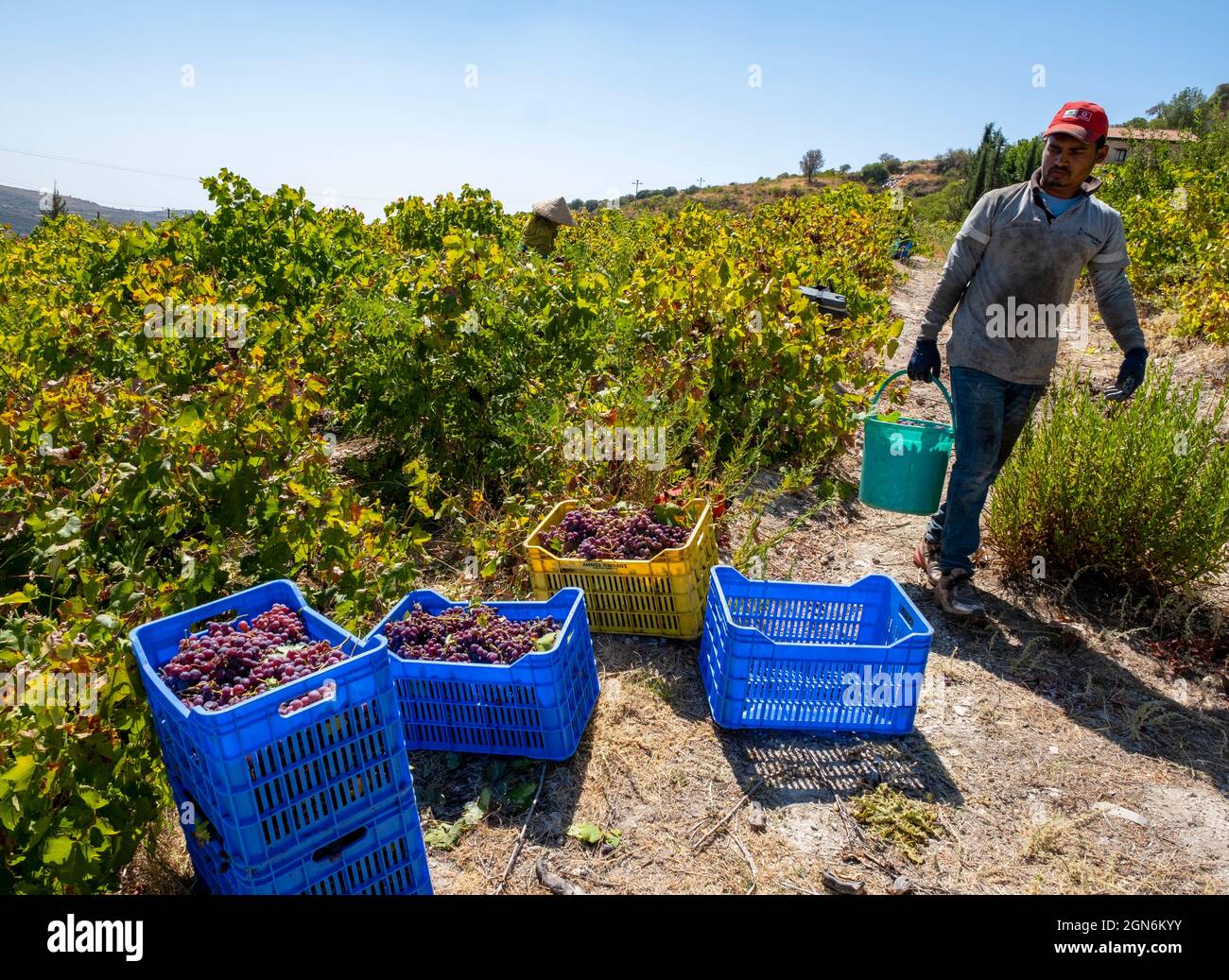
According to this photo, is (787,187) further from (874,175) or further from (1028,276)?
(1028,276)

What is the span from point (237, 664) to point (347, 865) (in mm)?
549

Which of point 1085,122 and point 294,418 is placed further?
point 294,418

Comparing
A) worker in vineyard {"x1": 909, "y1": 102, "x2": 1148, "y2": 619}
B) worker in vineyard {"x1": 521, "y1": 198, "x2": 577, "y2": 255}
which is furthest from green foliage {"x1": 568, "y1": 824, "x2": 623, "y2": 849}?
worker in vineyard {"x1": 521, "y1": 198, "x2": 577, "y2": 255}

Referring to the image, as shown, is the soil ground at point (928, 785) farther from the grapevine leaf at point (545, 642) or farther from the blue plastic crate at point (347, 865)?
the grapevine leaf at point (545, 642)

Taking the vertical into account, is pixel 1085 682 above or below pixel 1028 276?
below

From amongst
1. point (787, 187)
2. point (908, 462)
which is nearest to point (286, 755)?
point (908, 462)

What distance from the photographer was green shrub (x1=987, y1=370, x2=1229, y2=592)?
3352 mm

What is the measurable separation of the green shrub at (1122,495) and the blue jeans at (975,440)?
29 cm

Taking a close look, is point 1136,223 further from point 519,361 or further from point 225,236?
point 225,236

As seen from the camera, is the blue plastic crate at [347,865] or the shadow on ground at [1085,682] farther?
the shadow on ground at [1085,682]

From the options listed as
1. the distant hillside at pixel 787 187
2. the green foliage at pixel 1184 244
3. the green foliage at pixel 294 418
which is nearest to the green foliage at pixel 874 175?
the distant hillside at pixel 787 187

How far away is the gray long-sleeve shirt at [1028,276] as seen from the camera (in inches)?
123

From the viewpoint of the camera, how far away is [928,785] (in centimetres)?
263

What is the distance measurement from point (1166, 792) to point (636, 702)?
179 centimetres
